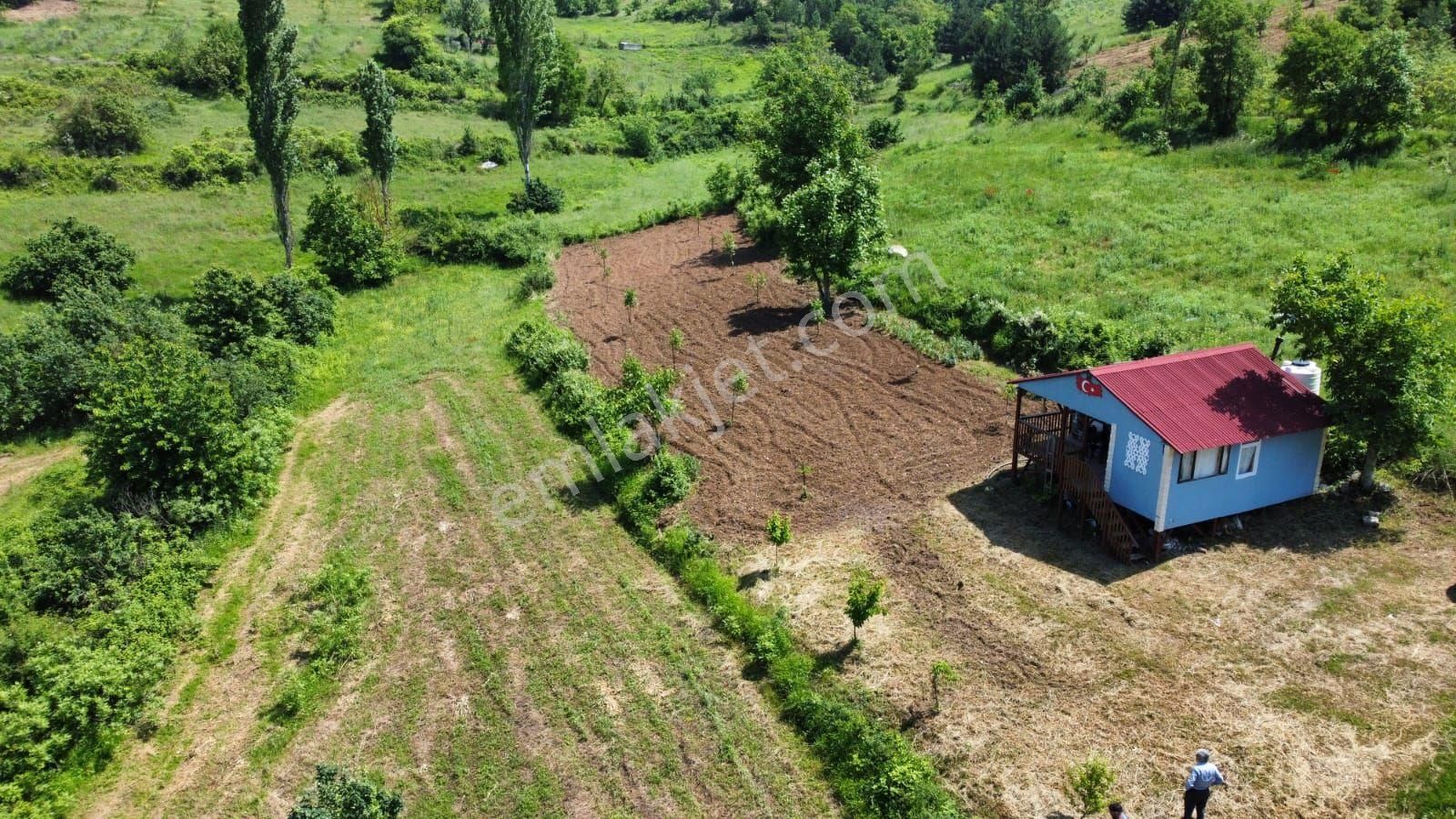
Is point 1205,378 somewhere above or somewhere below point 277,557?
above

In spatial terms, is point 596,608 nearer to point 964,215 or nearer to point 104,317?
point 104,317

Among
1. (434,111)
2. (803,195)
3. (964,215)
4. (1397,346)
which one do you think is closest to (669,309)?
(803,195)

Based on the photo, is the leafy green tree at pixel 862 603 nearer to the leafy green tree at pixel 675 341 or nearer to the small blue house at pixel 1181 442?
the small blue house at pixel 1181 442

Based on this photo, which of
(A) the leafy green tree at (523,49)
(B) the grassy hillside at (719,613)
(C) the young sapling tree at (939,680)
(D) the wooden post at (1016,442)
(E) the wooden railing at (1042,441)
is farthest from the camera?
(A) the leafy green tree at (523,49)

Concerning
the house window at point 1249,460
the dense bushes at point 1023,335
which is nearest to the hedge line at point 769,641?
the house window at point 1249,460

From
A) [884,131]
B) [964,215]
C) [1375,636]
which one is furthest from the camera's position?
[884,131]

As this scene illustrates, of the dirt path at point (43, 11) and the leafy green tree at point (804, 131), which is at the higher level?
the dirt path at point (43, 11)
